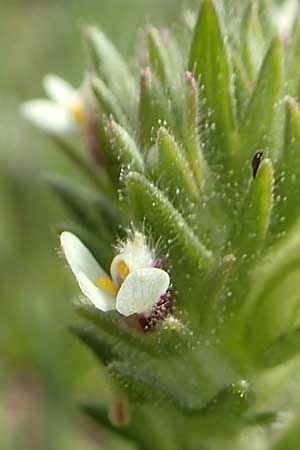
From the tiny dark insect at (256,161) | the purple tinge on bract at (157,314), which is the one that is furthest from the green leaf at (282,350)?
the tiny dark insect at (256,161)

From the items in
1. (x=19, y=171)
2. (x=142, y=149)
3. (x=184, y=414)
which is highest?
(x=19, y=171)

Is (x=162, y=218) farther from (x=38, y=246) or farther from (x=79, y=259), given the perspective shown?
(x=38, y=246)

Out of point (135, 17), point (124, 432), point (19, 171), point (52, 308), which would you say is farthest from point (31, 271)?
point (124, 432)

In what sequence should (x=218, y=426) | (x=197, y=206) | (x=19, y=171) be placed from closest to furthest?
(x=197, y=206)
(x=218, y=426)
(x=19, y=171)

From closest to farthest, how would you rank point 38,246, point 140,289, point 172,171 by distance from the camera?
point 140,289 < point 172,171 < point 38,246

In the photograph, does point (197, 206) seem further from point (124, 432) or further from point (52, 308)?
point (52, 308)


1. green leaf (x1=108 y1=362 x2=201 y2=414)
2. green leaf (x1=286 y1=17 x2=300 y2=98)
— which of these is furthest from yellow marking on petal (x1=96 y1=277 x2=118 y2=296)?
green leaf (x1=286 y1=17 x2=300 y2=98)

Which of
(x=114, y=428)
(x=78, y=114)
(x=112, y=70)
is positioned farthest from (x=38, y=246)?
(x=112, y=70)
